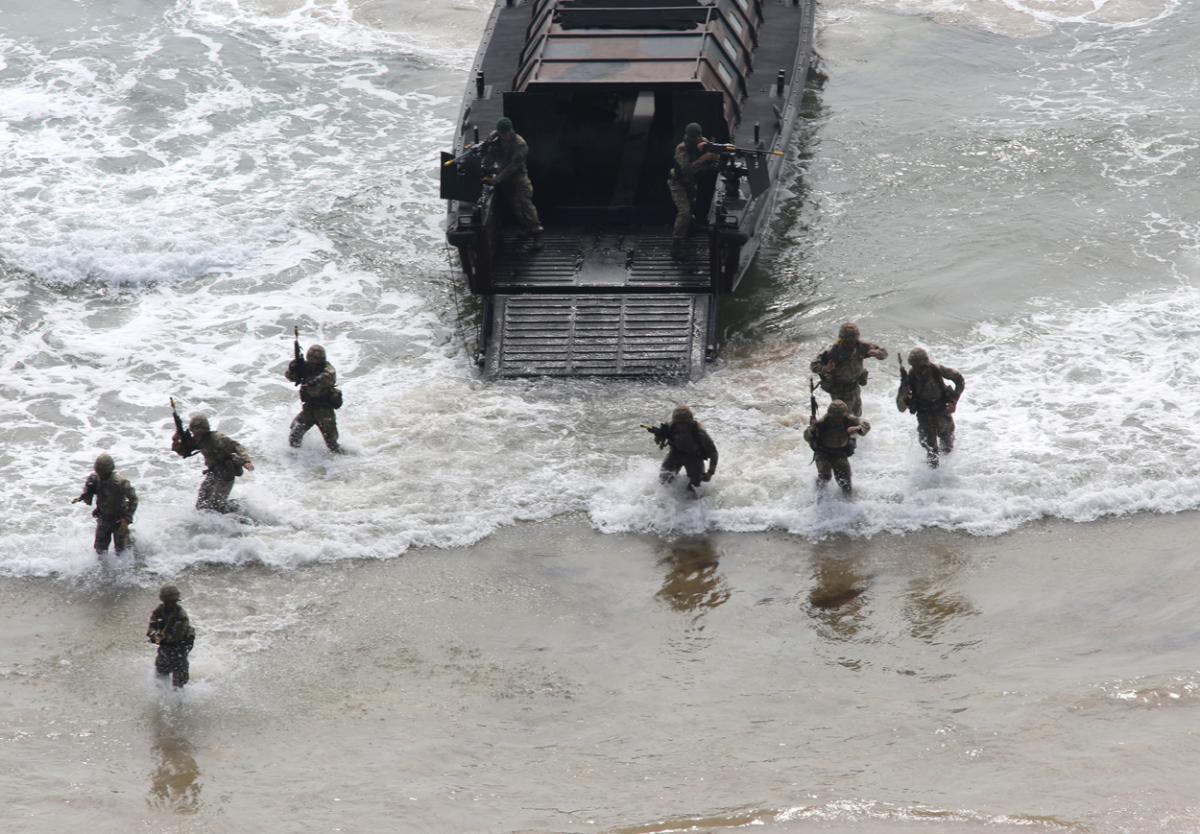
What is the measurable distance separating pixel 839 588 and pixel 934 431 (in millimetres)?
1853

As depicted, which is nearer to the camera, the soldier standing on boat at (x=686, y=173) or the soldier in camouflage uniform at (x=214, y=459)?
the soldier in camouflage uniform at (x=214, y=459)

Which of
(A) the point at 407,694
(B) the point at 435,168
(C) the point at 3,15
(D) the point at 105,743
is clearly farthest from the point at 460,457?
(C) the point at 3,15

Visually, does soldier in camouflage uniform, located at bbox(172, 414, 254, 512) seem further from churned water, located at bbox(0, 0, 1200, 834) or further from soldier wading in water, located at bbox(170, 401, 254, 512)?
churned water, located at bbox(0, 0, 1200, 834)

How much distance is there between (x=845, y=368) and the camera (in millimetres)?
11234

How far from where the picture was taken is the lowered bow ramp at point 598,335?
1245 cm

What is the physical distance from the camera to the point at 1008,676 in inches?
343

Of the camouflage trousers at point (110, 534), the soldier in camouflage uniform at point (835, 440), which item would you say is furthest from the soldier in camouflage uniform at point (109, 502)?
the soldier in camouflage uniform at point (835, 440)

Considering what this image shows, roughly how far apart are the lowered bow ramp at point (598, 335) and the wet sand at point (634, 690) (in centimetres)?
224

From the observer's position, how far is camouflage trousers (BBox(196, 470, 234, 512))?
10.6 metres

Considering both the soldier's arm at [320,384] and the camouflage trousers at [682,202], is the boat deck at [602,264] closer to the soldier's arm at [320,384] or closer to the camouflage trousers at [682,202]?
the camouflage trousers at [682,202]

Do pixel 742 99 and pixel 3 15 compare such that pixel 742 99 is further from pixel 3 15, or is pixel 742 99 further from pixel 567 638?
pixel 3 15

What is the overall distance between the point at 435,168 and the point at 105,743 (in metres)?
9.86

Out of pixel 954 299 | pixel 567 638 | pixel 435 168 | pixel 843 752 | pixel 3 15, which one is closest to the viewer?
pixel 843 752

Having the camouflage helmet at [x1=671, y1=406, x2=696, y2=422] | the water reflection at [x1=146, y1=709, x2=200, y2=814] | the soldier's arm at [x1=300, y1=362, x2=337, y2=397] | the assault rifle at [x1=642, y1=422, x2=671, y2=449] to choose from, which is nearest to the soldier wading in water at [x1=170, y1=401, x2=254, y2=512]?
the soldier's arm at [x1=300, y1=362, x2=337, y2=397]
